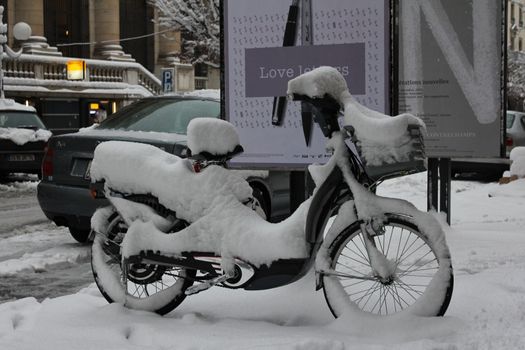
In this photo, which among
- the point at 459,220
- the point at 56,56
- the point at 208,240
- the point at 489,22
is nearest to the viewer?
the point at 208,240

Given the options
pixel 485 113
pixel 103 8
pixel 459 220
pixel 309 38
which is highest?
pixel 103 8

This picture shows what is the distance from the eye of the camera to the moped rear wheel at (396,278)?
14.9 feet

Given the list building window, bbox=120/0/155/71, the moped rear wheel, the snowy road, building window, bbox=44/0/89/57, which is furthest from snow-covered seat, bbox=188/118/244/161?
building window, bbox=120/0/155/71

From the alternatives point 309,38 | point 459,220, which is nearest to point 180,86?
point 459,220

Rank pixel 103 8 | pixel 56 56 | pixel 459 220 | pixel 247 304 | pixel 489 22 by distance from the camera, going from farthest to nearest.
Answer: pixel 103 8 → pixel 56 56 → pixel 459 220 → pixel 489 22 → pixel 247 304

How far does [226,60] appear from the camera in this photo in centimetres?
707

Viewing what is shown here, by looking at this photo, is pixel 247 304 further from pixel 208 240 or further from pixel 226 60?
pixel 226 60

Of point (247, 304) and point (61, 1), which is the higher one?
point (61, 1)

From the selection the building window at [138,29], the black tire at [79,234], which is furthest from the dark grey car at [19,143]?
the building window at [138,29]

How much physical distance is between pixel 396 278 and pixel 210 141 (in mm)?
1346

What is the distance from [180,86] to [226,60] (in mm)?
31257

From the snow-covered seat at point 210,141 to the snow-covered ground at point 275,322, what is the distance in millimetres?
967

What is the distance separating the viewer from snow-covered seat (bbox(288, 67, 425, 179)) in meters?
4.52

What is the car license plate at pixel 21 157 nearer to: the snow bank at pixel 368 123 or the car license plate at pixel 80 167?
the car license plate at pixel 80 167
